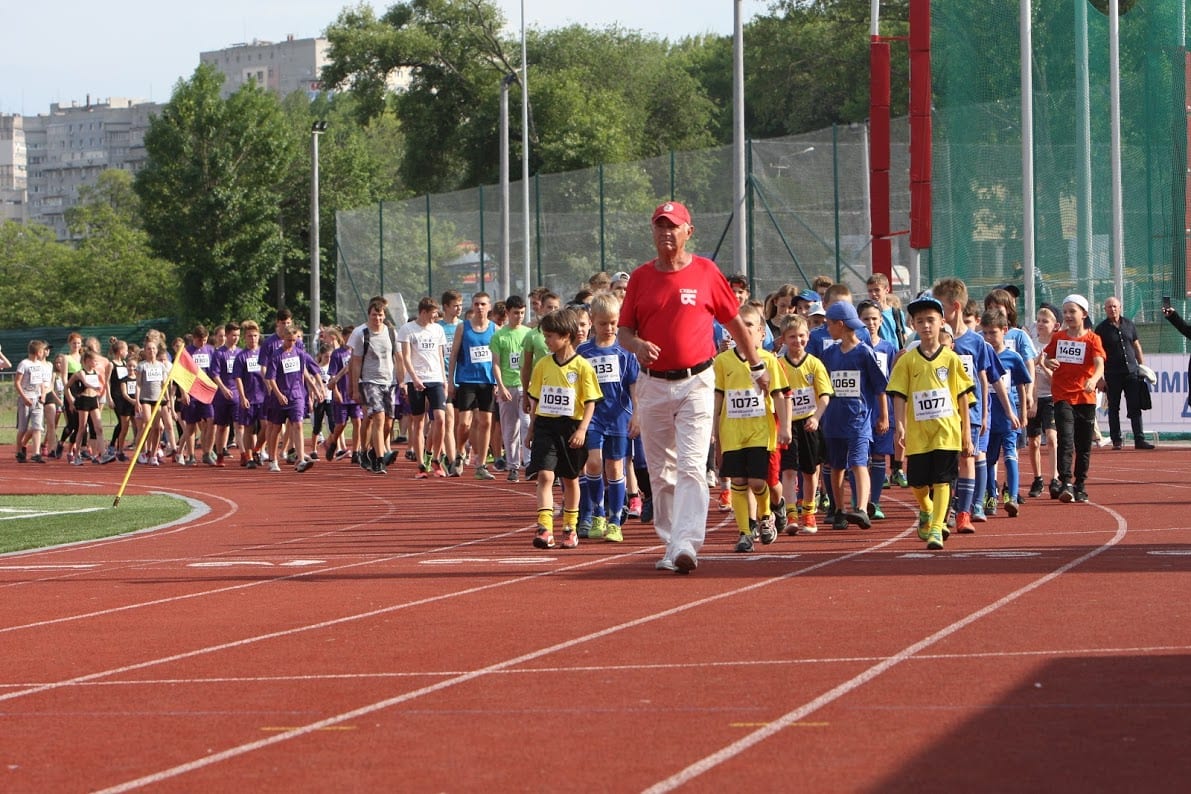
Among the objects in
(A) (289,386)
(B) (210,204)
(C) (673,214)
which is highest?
(B) (210,204)

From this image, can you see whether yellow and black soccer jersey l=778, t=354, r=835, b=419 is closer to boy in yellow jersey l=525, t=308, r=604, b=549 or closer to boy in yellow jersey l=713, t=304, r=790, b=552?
boy in yellow jersey l=713, t=304, r=790, b=552

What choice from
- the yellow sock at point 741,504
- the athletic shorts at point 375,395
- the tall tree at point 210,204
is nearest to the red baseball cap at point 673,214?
the yellow sock at point 741,504

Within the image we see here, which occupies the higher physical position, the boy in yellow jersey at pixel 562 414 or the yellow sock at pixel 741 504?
the boy in yellow jersey at pixel 562 414

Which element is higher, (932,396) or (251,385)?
(251,385)

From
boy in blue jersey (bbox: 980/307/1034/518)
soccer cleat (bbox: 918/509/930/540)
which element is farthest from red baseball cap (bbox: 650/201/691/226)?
boy in blue jersey (bbox: 980/307/1034/518)

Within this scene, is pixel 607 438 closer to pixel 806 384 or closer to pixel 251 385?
pixel 806 384

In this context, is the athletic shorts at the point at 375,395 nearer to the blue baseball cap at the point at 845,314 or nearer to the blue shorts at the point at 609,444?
the blue shorts at the point at 609,444

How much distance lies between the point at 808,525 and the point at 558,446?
2006 millimetres

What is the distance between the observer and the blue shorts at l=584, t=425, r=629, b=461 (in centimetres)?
1355

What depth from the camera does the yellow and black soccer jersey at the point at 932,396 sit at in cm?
1238

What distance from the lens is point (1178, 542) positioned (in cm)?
1215

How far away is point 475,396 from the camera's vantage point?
2098 cm

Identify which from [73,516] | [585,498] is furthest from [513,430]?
[585,498]

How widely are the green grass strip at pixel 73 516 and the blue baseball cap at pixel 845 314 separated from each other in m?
6.41
